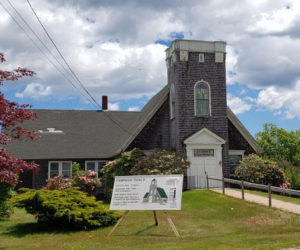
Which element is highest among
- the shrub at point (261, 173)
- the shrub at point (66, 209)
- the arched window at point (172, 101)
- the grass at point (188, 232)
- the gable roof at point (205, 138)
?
the arched window at point (172, 101)

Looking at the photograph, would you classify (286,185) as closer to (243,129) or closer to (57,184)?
(243,129)

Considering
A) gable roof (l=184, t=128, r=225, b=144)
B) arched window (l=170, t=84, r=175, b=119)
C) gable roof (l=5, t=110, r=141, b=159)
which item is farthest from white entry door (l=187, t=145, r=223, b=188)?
gable roof (l=5, t=110, r=141, b=159)

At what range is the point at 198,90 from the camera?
70.7 ft

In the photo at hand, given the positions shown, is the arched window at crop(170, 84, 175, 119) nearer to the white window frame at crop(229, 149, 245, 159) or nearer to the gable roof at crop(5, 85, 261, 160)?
the gable roof at crop(5, 85, 261, 160)

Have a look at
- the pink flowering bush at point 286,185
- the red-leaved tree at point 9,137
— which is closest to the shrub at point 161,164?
the pink flowering bush at point 286,185

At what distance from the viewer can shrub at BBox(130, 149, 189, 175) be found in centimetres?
1917

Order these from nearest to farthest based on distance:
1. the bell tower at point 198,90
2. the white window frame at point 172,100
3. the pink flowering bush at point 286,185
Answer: the pink flowering bush at point 286,185
the bell tower at point 198,90
the white window frame at point 172,100

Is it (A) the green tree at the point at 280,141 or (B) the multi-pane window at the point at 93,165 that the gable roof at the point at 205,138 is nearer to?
(B) the multi-pane window at the point at 93,165

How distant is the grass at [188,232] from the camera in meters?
9.38

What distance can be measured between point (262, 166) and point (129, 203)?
1136 cm

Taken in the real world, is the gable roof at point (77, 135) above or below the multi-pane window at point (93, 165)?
above

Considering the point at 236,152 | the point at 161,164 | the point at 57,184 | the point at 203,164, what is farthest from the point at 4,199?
the point at 236,152

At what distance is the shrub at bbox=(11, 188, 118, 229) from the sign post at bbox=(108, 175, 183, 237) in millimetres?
876

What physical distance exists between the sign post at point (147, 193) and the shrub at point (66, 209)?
876 millimetres
